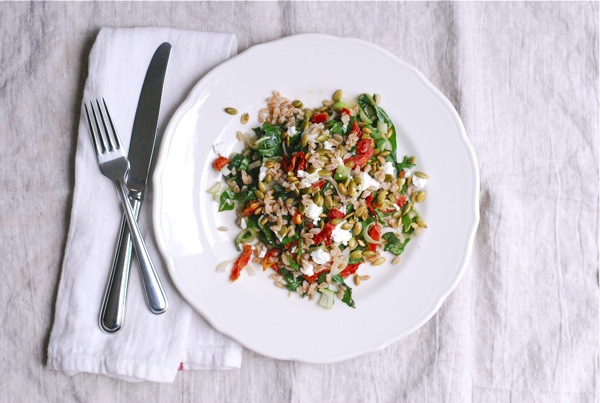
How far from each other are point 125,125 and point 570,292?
4.40 feet

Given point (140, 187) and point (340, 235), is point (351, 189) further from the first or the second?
point (140, 187)

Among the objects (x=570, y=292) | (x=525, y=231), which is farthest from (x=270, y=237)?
(x=570, y=292)

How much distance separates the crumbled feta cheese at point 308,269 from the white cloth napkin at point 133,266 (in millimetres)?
278

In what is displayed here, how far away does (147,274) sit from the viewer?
1695 mm

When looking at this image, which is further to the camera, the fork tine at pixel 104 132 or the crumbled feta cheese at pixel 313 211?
the fork tine at pixel 104 132

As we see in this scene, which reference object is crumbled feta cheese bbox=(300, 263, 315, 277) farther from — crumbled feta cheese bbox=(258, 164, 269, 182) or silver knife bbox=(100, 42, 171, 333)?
silver knife bbox=(100, 42, 171, 333)

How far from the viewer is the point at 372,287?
173 centimetres

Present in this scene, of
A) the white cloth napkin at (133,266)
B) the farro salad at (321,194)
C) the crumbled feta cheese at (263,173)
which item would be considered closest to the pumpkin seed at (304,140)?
the farro salad at (321,194)

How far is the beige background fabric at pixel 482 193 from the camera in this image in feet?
5.80

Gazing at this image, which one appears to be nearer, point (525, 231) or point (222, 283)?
point (222, 283)

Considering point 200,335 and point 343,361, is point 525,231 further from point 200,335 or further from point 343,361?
point 200,335

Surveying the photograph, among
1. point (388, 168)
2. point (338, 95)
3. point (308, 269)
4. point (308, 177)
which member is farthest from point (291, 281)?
point (338, 95)

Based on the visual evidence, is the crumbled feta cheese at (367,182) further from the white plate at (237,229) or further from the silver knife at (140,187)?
the silver knife at (140,187)

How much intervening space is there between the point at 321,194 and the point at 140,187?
0.49 meters
